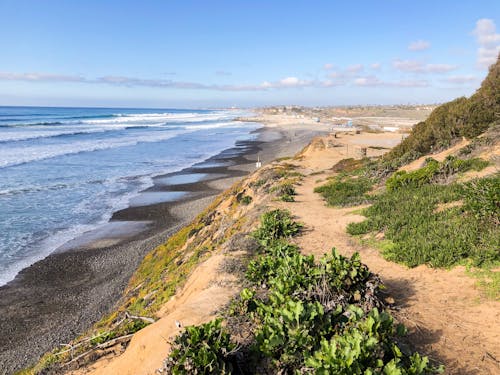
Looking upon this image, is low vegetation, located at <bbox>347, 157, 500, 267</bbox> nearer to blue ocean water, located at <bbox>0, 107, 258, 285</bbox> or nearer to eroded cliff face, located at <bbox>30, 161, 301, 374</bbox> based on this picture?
eroded cliff face, located at <bbox>30, 161, 301, 374</bbox>

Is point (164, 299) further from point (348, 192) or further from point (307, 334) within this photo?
point (348, 192)

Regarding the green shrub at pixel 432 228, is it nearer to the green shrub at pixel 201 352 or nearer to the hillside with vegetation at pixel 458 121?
the green shrub at pixel 201 352

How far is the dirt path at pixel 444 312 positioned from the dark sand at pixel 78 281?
7207 mm

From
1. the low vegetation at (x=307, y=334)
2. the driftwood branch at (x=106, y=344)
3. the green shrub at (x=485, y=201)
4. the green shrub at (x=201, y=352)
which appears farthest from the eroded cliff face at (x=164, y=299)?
the green shrub at (x=485, y=201)

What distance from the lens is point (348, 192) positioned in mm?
13859

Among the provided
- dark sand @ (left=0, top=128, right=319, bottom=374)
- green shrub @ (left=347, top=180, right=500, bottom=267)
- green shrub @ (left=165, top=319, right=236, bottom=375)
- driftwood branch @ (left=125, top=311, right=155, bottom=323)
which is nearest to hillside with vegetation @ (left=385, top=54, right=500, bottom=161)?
green shrub @ (left=347, top=180, right=500, bottom=267)

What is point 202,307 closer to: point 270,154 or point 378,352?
point 378,352

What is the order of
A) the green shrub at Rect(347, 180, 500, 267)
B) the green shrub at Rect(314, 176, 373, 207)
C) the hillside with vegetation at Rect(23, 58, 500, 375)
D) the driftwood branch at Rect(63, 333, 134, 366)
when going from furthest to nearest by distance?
the green shrub at Rect(314, 176, 373, 207) → the green shrub at Rect(347, 180, 500, 267) → the driftwood branch at Rect(63, 333, 134, 366) → the hillside with vegetation at Rect(23, 58, 500, 375)

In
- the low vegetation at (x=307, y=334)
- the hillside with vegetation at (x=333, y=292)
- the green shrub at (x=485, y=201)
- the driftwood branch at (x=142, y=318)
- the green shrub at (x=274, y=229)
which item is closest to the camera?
the low vegetation at (x=307, y=334)

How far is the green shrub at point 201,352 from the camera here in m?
3.68

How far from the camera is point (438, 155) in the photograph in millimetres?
16156

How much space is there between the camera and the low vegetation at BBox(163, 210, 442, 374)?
11.2 feet

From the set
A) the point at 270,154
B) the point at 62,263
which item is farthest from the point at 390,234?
the point at 270,154

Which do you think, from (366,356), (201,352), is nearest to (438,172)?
(366,356)
